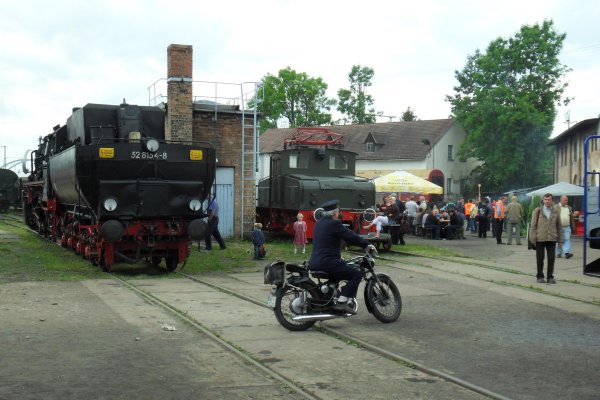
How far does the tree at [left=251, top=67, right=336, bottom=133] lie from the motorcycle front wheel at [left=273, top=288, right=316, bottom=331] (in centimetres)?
6529

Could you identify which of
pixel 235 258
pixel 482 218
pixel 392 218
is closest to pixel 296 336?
pixel 235 258

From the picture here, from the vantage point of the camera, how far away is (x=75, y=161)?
15.2 metres

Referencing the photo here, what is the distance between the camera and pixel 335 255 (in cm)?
969

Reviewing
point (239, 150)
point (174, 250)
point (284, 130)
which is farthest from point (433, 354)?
point (284, 130)

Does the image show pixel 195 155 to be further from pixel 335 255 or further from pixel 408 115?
pixel 408 115

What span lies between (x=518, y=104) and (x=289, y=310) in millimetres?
48119

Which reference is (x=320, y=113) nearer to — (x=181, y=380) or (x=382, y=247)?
(x=382, y=247)

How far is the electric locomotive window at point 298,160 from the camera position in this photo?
83.6 ft

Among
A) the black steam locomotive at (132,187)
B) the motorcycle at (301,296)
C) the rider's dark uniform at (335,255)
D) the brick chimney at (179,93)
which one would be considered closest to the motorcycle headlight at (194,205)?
the black steam locomotive at (132,187)

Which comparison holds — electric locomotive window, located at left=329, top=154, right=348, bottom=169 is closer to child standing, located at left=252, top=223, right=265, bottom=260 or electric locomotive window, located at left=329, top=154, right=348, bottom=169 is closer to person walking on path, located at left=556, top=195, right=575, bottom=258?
child standing, located at left=252, top=223, right=265, bottom=260

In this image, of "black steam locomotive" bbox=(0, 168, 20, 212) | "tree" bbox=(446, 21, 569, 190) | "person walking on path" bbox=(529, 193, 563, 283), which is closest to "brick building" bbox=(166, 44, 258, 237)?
"person walking on path" bbox=(529, 193, 563, 283)

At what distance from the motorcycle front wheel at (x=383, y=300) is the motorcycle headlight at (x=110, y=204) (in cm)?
710

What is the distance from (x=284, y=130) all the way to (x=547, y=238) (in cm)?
5975

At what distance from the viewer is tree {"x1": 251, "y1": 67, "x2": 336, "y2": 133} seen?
75.4m
